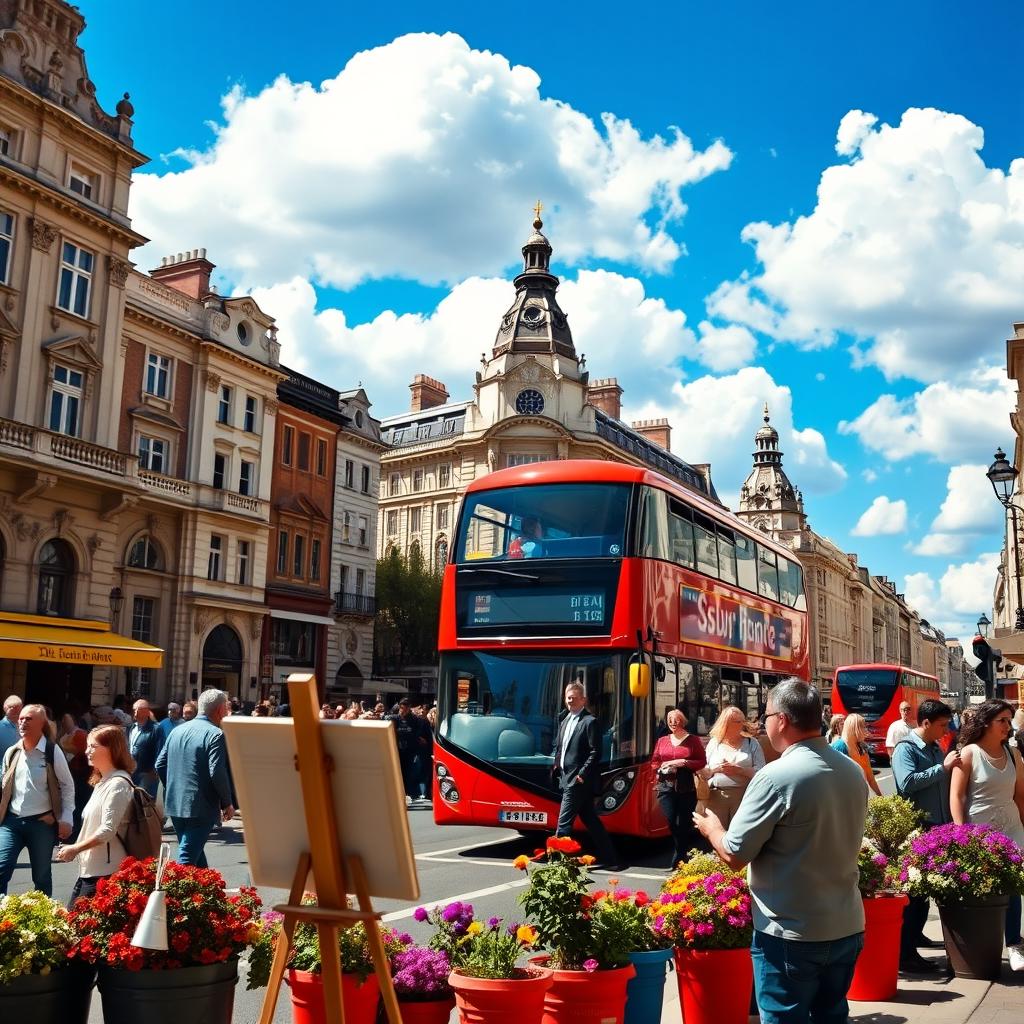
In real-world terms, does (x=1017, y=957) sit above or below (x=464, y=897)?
above

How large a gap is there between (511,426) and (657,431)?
78.3 feet

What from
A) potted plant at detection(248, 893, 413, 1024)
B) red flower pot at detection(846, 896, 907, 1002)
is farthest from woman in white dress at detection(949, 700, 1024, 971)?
potted plant at detection(248, 893, 413, 1024)

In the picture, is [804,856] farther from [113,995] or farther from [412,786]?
[412,786]

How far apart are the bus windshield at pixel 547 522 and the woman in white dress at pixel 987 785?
586 centimetres

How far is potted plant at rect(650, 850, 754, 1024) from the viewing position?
575 cm

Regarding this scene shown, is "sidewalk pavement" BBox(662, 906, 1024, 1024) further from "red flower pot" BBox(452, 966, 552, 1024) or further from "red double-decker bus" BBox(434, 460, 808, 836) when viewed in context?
"red double-decker bus" BBox(434, 460, 808, 836)

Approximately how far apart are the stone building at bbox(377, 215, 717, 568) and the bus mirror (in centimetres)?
5196

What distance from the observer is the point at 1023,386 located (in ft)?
121

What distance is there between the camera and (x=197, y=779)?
29.5 feet

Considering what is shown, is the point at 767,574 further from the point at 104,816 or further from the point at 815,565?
the point at 815,565

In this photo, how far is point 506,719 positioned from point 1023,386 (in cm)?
2993

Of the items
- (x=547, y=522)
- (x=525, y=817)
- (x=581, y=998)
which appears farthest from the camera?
(x=547, y=522)

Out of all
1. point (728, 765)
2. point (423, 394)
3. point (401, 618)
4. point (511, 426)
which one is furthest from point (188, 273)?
point (423, 394)

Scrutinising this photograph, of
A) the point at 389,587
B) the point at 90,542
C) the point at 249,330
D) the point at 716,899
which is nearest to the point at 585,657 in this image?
the point at 716,899
